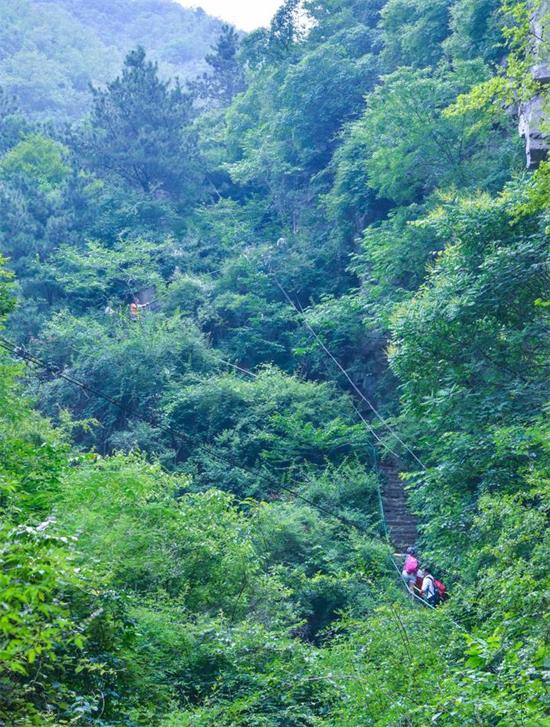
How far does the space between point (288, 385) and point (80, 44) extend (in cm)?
5749

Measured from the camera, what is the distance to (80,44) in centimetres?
6756

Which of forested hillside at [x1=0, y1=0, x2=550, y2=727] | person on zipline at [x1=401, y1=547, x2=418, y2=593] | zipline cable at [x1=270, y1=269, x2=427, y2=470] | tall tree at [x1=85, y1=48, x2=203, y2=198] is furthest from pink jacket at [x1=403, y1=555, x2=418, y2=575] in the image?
tall tree at [x1=85, y1=48, x2=203, y2=198]

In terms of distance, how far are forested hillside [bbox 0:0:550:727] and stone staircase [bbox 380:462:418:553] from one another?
4.7 inches

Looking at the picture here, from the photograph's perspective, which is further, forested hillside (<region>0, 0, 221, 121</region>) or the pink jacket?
forested hillside (<region>0, 0, 221, 121</region>)

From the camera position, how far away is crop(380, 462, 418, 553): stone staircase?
1719 centimetres

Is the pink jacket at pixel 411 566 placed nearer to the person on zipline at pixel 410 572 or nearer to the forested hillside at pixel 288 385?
the person on zipline at pixel 410 572

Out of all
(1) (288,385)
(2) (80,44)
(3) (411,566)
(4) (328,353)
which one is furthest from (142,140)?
(2) (80,44)

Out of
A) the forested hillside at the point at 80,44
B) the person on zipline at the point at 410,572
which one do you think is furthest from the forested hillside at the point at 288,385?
the forested hillside at the point at 80,44

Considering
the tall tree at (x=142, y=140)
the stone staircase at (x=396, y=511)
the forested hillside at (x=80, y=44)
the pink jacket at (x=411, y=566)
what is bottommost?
the stone staircase at (x=396, y=511)

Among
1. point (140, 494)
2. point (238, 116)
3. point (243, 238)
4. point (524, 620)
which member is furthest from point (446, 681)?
point (238, 116)

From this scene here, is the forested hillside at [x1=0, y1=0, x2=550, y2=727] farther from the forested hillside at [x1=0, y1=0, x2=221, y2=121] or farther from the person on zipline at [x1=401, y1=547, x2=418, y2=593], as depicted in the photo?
the forested hillside at [x1=0, y1=0, x2=221, y2=121]

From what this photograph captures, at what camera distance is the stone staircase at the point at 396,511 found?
17188 millimetres

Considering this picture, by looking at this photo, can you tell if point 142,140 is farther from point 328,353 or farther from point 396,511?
point 396,511

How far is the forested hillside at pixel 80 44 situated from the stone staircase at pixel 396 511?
80.9 feet
